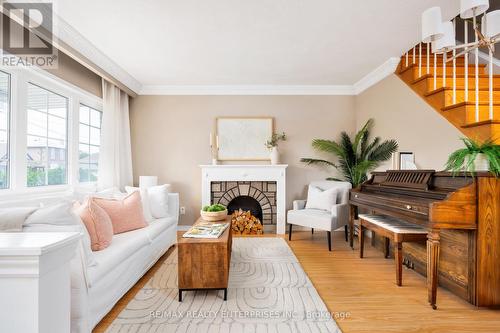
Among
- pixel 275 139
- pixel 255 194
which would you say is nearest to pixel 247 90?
pixel 275 139

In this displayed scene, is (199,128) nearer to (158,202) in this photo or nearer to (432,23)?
(158,202)

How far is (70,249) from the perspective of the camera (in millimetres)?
804

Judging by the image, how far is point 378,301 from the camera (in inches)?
84.7

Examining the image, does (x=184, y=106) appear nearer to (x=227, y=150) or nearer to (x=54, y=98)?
(x=227, y=150)

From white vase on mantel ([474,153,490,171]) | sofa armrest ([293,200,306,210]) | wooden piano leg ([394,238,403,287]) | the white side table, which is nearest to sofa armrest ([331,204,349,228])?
sofa armrest ([293,200,306,210])

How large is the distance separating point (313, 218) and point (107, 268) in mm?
2494

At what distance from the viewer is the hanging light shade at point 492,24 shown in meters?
1.67

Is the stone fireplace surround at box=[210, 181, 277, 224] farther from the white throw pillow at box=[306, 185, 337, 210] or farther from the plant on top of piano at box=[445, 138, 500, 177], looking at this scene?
the plant on top of piano at box=[445, 138, 500, 177]

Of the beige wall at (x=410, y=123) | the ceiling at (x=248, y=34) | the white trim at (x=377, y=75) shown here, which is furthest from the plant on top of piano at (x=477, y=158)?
the white trim at (x=377, y=75)

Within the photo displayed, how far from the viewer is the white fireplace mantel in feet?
14.2

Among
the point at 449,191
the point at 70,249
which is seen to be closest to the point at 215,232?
the point at 70,249

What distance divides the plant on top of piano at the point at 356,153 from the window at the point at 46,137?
3.37 meters

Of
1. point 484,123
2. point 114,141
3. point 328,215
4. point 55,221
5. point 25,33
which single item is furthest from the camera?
point 114,141

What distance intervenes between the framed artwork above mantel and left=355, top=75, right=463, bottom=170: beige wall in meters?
1.60
